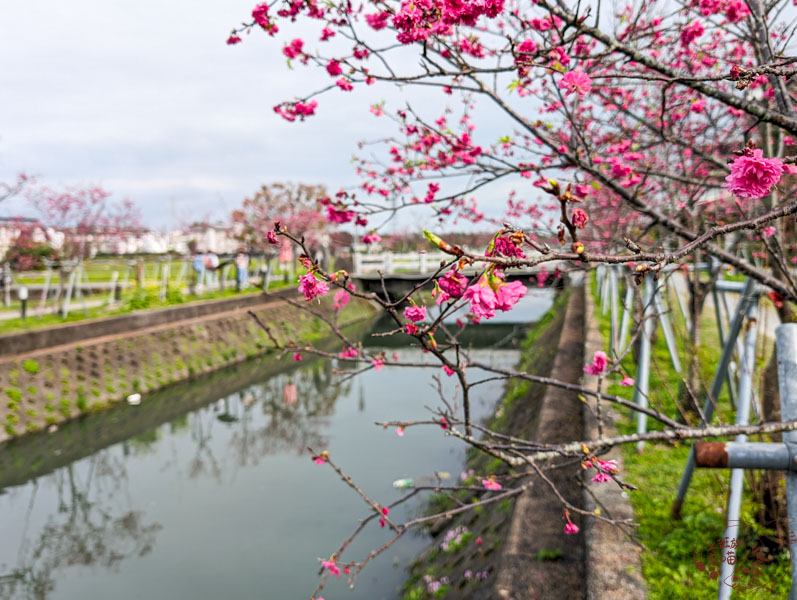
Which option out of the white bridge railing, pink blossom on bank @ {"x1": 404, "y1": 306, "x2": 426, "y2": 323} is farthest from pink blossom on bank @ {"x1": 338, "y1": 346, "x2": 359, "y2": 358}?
the white bridge railing

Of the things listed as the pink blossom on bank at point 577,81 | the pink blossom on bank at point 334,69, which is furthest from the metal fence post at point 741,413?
the pink blossom on bank at point 334,69

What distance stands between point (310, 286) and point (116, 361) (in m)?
12.0

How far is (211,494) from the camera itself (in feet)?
25.4

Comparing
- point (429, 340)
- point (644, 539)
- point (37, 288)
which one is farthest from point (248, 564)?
point (37, 288)

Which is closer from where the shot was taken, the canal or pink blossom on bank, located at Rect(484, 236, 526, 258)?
pink blossom on bank, located at Rect(484, 236, 526, 258)

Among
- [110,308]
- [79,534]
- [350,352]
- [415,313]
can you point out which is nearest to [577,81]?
[415,313]

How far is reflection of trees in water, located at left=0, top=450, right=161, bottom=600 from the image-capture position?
19.4 ft

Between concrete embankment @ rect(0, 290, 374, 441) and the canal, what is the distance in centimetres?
46

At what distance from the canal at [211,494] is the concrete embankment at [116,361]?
0.46m

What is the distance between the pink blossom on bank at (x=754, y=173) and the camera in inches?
46.8

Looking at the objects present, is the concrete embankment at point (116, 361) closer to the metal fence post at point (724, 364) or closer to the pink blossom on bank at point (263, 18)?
the pink blossom on bank at point (263, 18)

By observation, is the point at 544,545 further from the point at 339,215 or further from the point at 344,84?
the point at 344,84

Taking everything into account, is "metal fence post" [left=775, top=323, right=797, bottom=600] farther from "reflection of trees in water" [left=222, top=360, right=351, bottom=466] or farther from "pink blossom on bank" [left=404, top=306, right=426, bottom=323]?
"reflection of trees in water" [left=222, top=360, right=351, bottom=466]

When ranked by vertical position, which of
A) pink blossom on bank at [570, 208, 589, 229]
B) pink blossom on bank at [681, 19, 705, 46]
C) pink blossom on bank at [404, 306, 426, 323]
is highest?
pink blossom on bank at [681, 19, 705, 46]
